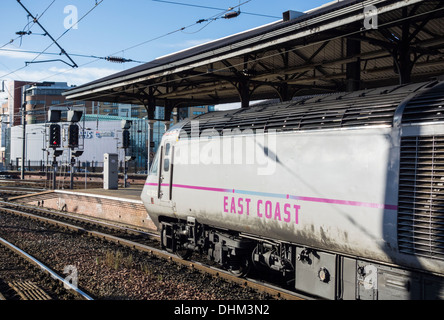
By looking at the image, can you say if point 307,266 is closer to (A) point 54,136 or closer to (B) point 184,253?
(B) point 184,253

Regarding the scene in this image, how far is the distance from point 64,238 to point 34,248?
1.86 m

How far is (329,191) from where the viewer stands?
7.13 m

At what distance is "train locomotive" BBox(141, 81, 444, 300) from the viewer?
19.9 ft

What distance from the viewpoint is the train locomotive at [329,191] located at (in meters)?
6.05

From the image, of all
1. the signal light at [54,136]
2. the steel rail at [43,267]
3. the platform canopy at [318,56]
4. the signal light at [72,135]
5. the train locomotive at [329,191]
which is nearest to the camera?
the train locomotive at [329,191]

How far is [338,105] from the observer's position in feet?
25.3

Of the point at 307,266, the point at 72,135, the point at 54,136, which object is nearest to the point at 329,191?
the point at 307,266

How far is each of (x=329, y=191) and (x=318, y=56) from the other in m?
11.6

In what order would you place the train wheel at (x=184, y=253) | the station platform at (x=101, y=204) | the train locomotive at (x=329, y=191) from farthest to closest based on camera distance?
the station platform at (x=101, y=204), the train wheel at (x=184, y=253), the train locomotive at (x=329, y=191)

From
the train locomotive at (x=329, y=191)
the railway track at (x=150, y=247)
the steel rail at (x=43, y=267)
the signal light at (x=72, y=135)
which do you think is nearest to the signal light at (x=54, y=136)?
the signal light at (x=72, y=135)

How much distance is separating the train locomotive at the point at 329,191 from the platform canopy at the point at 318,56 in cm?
247

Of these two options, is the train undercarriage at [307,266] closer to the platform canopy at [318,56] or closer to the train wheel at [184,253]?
the train wheel at [184,253]

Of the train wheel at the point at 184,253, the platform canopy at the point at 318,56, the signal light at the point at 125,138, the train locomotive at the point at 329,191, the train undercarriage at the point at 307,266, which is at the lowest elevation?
the train wheel at the point at 184,253
